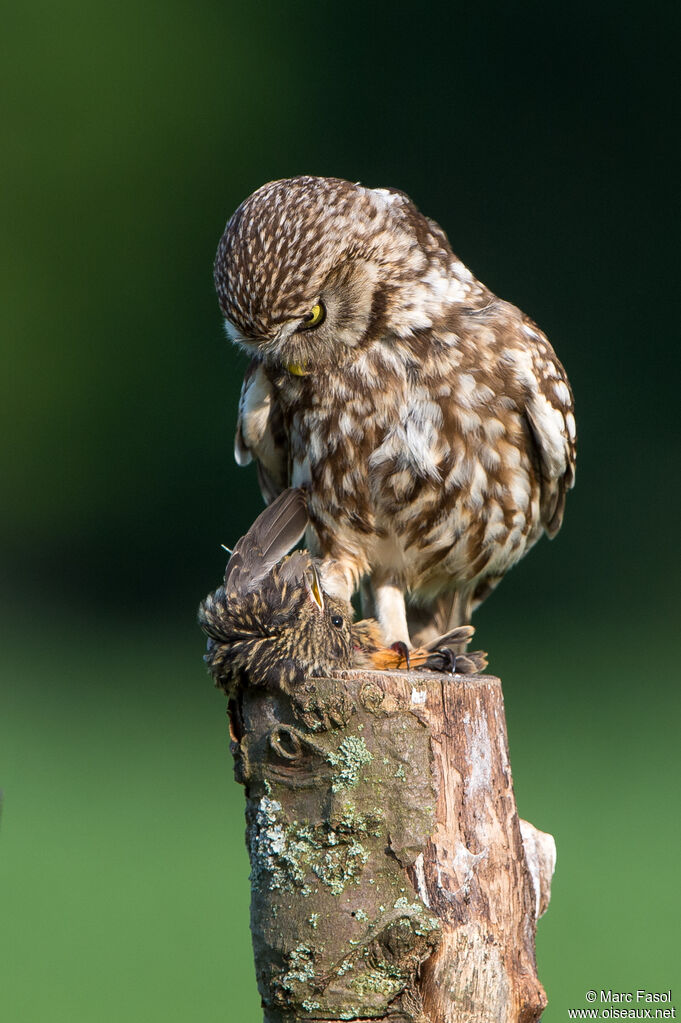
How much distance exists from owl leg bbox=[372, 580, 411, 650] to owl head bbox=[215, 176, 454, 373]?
723 mm

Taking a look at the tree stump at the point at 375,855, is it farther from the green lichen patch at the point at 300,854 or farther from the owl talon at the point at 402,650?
the owl talon at the point at 402,650

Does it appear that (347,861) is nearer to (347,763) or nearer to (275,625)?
(347,763)

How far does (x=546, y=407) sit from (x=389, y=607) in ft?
2.34

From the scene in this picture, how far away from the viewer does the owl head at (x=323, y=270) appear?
291cm

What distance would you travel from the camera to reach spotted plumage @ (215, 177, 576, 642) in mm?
3016

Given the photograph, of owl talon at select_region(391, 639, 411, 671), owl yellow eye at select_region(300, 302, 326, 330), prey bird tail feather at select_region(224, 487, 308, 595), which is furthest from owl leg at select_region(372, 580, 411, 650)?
owl yellow eye at select_region(300, 302, 326, 330)

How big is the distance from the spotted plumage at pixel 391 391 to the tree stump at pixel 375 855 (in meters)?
1.05

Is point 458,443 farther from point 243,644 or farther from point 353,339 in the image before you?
point 243,644

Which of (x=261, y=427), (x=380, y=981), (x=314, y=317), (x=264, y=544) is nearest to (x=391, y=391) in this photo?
(x=314, y=317)

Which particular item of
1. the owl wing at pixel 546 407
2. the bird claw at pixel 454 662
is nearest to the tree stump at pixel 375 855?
the bird claw at pixel 454 662

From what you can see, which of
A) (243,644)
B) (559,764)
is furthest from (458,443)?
(559,764)

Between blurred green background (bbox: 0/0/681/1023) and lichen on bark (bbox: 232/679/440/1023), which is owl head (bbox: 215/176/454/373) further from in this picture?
blurred green background (bbox: 0/0/681/1023)

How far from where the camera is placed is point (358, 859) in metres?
2.19

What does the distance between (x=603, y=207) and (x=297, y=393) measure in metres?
8.65
